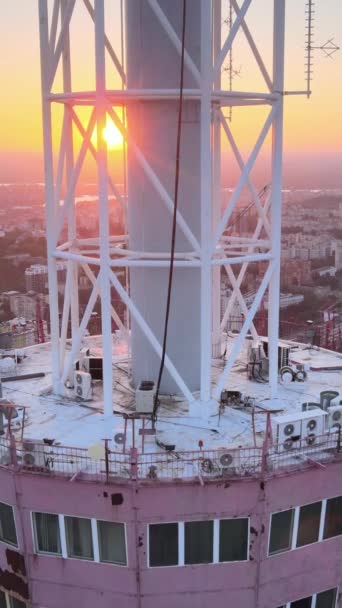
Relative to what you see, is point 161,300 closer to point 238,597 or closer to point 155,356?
point 155,356

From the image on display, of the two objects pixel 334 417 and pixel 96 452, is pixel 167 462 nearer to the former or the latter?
pixel 96 452

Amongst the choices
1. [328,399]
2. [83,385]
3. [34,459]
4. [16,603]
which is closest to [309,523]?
[328,399]

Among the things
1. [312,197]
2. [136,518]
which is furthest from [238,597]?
[312,197]

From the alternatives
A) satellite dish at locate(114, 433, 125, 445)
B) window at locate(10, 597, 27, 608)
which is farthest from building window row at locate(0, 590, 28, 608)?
satellite dish at locate(114, 433, 125, 445)

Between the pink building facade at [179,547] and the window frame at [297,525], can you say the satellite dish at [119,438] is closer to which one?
the pink building facade at [179,547]

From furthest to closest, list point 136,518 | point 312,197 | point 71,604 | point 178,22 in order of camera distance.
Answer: point 312,197
point 178,22
point 71,604
point 136,518
